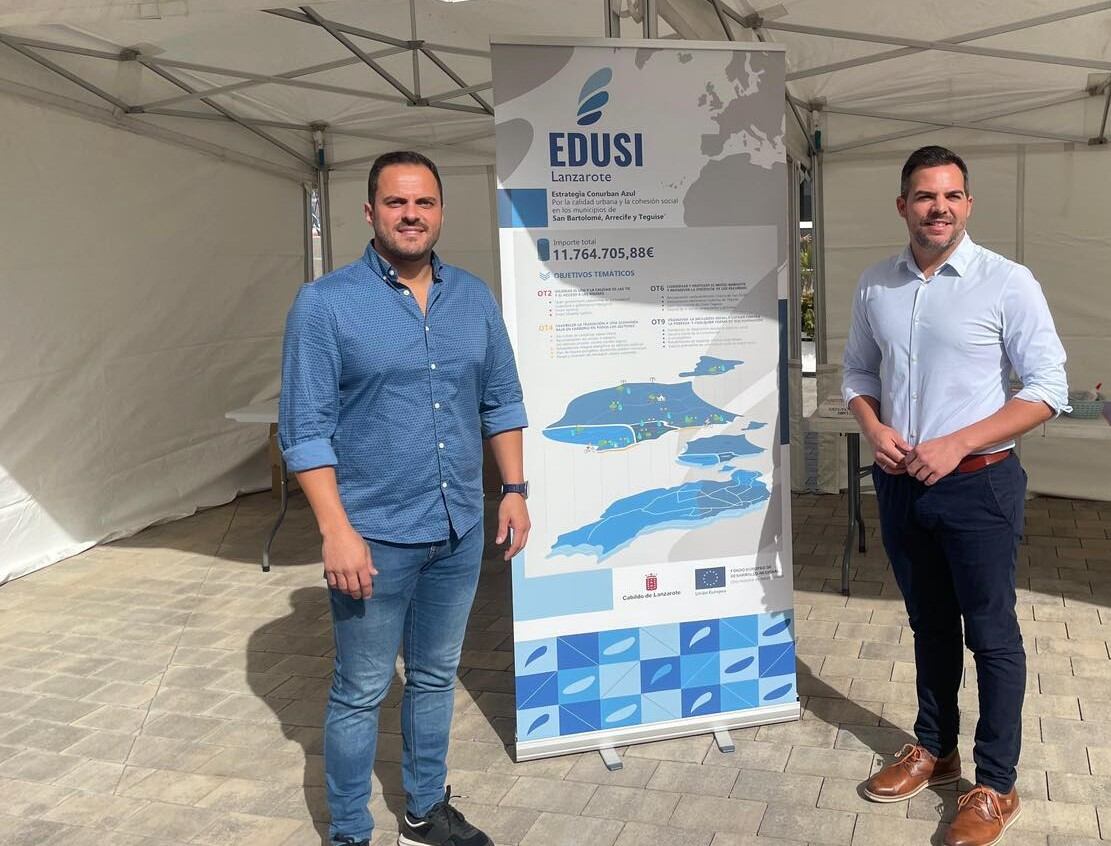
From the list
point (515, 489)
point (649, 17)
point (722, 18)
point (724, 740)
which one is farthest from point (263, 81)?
point (724, 740)

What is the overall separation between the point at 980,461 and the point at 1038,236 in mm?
4197

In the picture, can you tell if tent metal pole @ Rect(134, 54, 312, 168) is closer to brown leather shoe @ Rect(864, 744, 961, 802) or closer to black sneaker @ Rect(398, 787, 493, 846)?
black sneaker @ Rect(398, 787, 493, 846)

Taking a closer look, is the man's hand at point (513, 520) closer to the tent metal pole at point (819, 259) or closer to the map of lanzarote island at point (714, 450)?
the map of lanzarote island at point (714, 450)

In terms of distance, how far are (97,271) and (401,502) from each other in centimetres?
424

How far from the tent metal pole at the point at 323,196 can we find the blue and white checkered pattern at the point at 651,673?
4846 millimetres

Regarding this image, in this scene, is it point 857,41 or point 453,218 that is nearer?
point 857,41

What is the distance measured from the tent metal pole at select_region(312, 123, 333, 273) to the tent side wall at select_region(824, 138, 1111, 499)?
3.31m

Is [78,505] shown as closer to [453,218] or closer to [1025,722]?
[453,218]

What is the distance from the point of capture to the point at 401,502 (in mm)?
2062

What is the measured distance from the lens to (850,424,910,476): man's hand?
7.54ft

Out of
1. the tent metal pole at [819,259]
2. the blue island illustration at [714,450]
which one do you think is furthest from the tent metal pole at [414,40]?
the blue island illustration at [714,450]

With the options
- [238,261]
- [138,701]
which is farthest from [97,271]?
[138,701]

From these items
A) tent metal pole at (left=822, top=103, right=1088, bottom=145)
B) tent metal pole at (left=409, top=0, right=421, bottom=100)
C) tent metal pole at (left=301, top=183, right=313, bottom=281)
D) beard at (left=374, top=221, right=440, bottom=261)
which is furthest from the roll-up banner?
tent metal pole at (left=301, top=183, right=313, bottom=281)

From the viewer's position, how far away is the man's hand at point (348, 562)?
195 centimetres
